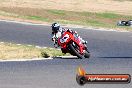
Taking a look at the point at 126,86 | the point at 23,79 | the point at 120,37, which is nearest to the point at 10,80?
the point at 23,79

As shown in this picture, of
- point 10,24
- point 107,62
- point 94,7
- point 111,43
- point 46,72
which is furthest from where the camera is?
point 94,7

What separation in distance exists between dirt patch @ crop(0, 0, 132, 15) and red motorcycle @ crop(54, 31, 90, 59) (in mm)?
27949

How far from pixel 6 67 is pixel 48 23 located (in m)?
14.0

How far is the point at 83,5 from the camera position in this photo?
54.6m

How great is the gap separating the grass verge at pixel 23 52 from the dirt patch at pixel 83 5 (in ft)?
86.8

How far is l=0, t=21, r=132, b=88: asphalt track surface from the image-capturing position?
527 inches

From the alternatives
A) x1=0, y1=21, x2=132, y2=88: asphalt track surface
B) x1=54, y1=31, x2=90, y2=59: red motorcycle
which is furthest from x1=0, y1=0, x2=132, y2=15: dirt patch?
x1=54, y1=31, x2=90, y2=59: red motorcycle

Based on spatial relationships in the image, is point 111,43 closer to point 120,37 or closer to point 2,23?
point 120,37

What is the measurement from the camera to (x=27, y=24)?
28578mm

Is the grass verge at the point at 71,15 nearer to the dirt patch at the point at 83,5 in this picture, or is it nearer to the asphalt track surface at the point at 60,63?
the dirt patch at the point at 83,5

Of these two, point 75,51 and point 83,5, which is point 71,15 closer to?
point 83,5

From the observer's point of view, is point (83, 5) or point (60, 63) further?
point (83, 5)

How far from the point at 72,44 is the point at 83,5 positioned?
36.4m

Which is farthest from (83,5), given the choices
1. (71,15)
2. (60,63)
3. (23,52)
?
(60,63)
